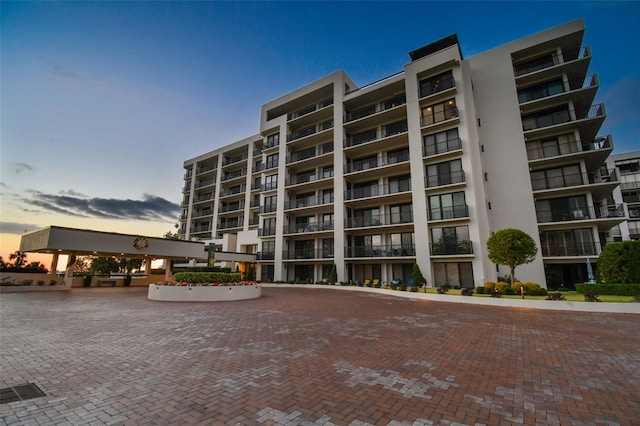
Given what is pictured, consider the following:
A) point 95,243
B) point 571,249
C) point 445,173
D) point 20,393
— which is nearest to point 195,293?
point 95,243

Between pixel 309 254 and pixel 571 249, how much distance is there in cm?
2320

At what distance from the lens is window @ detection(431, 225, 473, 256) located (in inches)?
858

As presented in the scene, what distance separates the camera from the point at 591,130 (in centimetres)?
2339

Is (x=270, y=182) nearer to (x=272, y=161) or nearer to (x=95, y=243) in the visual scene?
(x=272, y=161)

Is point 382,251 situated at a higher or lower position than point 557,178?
lower

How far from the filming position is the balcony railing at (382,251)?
24797 mm

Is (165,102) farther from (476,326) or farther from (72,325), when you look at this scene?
(476,326)

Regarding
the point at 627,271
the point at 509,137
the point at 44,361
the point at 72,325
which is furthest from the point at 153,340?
the point at 509,137

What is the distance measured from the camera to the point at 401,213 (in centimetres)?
2664

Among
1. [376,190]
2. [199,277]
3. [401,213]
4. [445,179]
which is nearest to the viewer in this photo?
[199,277]

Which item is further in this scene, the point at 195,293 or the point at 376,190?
the point at 376,190

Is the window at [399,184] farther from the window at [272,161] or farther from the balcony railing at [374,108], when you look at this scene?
the window at [272,161]

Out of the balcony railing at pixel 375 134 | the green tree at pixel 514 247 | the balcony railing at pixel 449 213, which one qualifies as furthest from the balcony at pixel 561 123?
the green tree at pixel 514 247

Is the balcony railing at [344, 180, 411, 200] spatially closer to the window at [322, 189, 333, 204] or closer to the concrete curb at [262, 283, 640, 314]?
the window at [322, 189, 333, 204]
